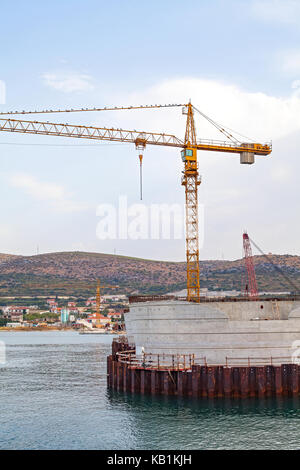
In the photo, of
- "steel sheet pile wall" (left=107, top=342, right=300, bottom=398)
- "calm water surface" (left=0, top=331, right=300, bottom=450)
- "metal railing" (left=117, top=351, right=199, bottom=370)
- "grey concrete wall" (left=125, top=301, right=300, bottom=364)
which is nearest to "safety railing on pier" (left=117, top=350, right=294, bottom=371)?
"metal railing" (left=117, top=351, right=199, bottom=370)

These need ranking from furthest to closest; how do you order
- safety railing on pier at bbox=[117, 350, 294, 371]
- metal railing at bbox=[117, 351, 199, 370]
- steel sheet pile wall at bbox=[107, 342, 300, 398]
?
metal railing at bbox=[117, 351, 199, 370] → safety railing on pier at bbox=[117, 350, 294, 371] → steel sheet pile wall at bbox=[107, 342, 300, 398]

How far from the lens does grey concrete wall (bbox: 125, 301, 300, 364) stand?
46.5m

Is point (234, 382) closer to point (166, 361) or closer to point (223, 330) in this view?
point (223, 330)

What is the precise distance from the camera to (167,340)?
161 feet

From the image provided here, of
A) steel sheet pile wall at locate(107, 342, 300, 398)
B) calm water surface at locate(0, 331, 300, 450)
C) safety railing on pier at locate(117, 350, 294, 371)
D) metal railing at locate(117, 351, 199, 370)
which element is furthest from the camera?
metal railing at locate(117, 351, 199, 370)

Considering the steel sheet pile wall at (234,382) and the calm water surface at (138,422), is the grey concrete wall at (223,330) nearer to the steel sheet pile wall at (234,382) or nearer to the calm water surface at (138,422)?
the steel sheet pile wall at (234,382)

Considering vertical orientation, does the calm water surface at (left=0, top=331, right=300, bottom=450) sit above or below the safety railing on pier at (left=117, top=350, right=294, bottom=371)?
below

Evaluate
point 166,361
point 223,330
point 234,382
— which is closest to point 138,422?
point 234,382

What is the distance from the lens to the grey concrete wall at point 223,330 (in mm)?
46531

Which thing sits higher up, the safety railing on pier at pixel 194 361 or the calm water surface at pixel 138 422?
the safety railing on pier at pixel 194 361

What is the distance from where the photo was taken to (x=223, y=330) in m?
47.1

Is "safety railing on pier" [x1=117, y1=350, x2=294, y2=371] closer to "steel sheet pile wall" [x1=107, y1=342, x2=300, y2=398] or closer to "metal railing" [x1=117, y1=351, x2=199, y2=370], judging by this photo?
"metal railing" [x1=117, y1=351, x2=199, y2=370]

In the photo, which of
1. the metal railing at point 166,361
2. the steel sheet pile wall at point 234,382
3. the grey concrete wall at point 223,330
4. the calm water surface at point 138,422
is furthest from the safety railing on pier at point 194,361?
the calm water surface at point 138,422
